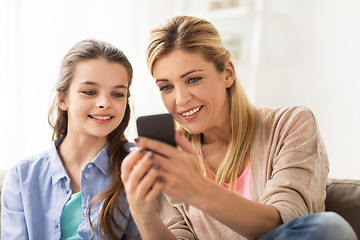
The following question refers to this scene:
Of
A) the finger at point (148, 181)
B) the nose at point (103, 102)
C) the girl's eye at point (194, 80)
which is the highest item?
the girl's eye at point (194, 80)

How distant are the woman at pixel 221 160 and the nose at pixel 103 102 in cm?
19

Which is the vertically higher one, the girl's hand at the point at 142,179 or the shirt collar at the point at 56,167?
the girl's hand at the point at 142,179

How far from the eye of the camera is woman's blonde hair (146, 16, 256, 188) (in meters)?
1.50

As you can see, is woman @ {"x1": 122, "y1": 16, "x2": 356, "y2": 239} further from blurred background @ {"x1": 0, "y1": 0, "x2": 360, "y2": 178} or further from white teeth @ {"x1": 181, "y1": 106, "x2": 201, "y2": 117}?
blurred background @ {"x1": 0, "y1": 0, "x2": 360, "y2": 178}

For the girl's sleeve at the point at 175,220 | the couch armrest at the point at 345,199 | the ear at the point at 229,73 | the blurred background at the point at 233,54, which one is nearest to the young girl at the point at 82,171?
the girl's sleeve at the point at 175,220

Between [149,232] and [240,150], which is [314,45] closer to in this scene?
[240,150]

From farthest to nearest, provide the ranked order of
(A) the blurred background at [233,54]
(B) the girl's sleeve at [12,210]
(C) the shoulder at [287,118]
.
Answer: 1. (A) the blurred background at [233,54]
2. (B) the girl's sleeve at [12,210]
3. (C) the shoulder at [287,118]

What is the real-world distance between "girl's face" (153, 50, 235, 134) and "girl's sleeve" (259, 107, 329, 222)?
230mm

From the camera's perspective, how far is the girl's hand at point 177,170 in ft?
3.31

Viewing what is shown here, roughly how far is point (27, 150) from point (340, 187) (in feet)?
6.47

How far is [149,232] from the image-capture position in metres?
1.30

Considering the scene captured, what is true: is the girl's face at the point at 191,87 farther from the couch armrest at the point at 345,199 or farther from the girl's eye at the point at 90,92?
the couch armrest at the point at 345,199

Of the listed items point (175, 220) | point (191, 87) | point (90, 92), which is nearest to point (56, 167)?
point (90, 92)

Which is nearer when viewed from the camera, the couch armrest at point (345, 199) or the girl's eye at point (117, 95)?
the couch armrest at point (345, 199)
